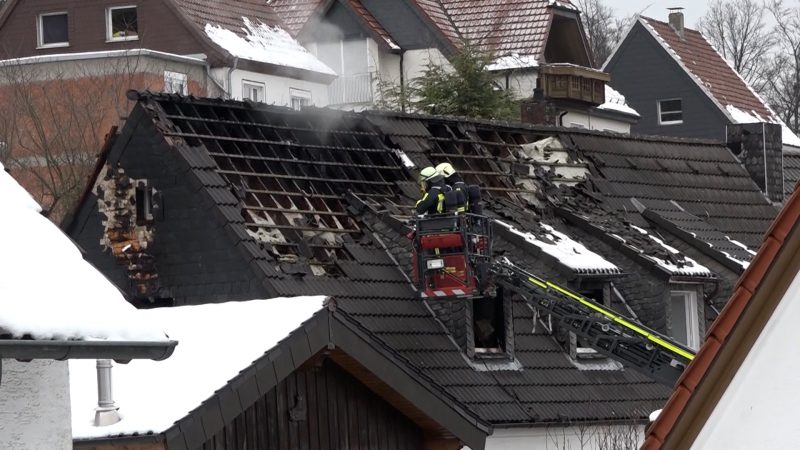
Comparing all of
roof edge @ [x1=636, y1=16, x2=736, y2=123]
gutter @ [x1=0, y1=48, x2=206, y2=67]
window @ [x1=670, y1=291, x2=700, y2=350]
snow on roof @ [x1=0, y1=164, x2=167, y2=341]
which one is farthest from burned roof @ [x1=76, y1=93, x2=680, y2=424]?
roof edge @ [x1=636, y1=16, x2=736, y2=123]

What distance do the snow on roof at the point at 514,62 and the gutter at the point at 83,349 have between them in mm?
33224

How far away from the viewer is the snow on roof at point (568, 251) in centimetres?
2578

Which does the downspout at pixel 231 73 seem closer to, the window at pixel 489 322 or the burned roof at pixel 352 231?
the burned roof at pixel 352 231

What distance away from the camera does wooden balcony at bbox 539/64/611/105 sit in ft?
146

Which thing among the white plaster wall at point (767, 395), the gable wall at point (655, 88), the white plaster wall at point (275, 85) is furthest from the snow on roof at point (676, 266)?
the gable wall at point (655, 88)

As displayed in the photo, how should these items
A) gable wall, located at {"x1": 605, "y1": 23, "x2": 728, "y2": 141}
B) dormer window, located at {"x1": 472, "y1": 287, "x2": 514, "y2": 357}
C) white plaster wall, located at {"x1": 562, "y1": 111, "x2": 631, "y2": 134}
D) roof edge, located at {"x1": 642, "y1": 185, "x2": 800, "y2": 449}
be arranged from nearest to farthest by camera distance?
roof edge, located at {"x1": 642, "y1": 185, "x2": 800, "y2": 449}, dormer window, located at {"x1": 472, "y1": 287, "x2": 514, "y2": 357}, white plaster wall, located at {"x1": 562, "y1": 111, "x2": 631, "y2": 134}, gable wall, located at {"x1": 605, "y1": 23, "x2": 728, "y2": 141}

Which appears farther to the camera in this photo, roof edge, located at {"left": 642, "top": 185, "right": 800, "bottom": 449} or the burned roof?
the burned roof

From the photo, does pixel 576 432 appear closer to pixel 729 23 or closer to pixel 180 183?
pixel 180 183

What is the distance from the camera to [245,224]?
22859mm

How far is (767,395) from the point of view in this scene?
37.2 feet

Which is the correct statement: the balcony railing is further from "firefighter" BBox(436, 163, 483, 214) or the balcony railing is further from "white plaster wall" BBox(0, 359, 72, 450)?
"white plaster wall" BBox(0, 359, 72, 450)

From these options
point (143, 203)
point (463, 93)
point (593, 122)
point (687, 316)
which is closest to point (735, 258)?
point (687, 316)

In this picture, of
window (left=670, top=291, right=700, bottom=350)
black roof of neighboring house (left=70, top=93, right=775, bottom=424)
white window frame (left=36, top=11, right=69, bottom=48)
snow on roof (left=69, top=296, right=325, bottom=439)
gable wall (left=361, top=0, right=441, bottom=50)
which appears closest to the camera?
snow on roof (left=69, top=296, right=325, bottom=439)

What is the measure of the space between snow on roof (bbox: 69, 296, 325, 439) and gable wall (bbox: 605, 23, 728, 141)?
1349 inches
